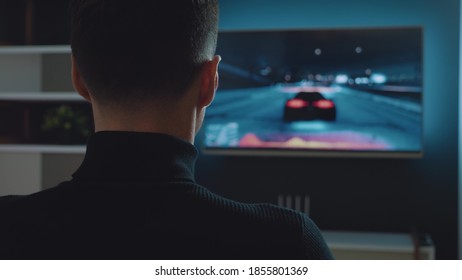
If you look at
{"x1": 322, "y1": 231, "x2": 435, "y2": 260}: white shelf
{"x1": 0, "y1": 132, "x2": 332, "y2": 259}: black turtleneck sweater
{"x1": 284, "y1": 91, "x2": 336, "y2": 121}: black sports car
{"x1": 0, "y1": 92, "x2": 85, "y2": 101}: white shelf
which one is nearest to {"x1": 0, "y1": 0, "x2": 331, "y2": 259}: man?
{"x1": 0, "y1": 132, "x2": 332, "y2": 259}: black turtleneck sweater

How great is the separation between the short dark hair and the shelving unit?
2.53 meters

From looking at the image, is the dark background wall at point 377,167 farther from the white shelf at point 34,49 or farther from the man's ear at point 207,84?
the man's ear at point 207,84

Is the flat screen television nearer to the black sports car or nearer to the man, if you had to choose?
the black sports car

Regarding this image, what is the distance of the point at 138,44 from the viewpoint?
579mm

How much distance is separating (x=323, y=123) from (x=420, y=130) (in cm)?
46

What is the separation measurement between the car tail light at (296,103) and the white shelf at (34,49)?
1.15m

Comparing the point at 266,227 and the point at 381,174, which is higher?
the point at 266,227

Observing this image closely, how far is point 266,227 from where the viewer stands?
1.69ft

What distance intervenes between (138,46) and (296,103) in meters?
2.47

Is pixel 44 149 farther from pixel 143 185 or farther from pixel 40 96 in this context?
pixel 143 185
